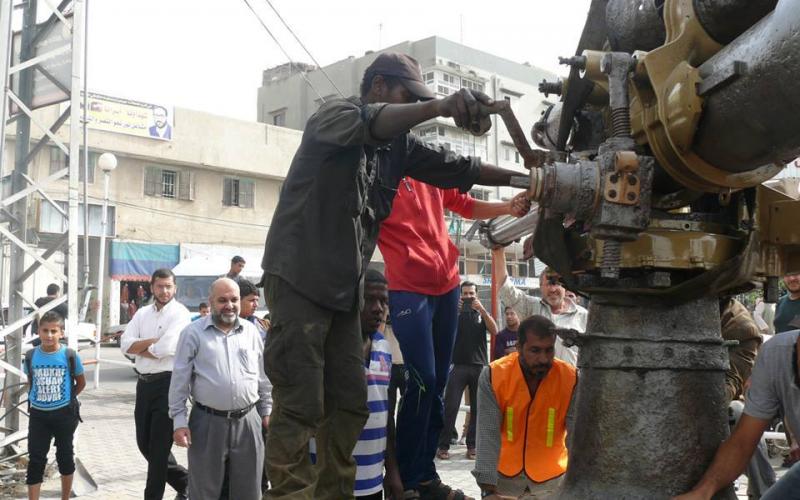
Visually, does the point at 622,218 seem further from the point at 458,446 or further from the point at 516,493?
the point at 458,446

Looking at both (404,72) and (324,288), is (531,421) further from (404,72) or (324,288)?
(404,72)

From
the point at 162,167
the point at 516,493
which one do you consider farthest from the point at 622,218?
the point at 162,167

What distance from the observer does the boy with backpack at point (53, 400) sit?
647cm

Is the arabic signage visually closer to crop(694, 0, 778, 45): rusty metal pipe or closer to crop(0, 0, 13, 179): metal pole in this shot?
crop(0, 0, 13, 179): metal pole

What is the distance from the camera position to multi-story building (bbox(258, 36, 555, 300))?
121 ft

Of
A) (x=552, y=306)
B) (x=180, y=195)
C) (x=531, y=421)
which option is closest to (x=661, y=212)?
(x=531, y=421)

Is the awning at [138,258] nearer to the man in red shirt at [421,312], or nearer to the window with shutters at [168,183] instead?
the window with shutters at [168,183]

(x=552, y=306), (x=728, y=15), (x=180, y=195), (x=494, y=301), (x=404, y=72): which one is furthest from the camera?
(x=180, y=195)

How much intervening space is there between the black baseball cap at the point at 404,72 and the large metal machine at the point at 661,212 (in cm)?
63

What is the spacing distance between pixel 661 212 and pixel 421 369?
1.49 metres

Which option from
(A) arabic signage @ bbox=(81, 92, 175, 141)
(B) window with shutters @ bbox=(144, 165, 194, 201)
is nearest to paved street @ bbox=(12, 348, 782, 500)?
(A) arabic signage @ bbox=(81, 92, 175, 141)

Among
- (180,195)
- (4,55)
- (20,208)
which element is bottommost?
(20,208)

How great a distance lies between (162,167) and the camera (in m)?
31.0

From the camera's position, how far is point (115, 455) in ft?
28.1
